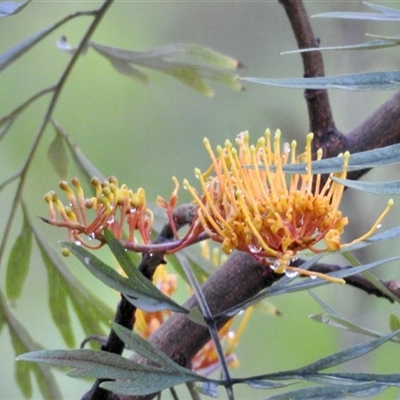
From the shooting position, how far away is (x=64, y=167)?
1.52 ft

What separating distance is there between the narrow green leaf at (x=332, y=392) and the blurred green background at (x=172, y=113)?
29.5 inches

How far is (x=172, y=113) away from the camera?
1.29 metres

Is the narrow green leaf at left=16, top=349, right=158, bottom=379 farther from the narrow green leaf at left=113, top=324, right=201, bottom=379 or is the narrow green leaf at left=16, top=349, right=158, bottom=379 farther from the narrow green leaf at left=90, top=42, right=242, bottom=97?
→ the narrow green leaf at left=90, top=42, right=242, bottom=97

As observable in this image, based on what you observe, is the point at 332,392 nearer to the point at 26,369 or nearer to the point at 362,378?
the point at 362,378

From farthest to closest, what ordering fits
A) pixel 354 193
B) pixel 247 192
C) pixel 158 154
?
1. pixel 158 154
2. pixel 354 193
3. pixel 247 192

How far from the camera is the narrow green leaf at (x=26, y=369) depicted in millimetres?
440

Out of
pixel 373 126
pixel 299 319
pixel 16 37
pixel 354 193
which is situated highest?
pixel 16 37

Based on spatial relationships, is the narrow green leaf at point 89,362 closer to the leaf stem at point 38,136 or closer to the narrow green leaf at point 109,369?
the narrow green leaf at point 109,369

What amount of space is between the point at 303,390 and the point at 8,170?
937 mm

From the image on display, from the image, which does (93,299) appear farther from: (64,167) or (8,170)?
(8,170)

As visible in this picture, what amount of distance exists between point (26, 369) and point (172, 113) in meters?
0.89

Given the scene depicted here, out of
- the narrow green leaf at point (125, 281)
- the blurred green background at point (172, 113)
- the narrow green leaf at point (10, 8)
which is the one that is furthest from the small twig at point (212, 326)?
the blurred green background at point (172, 113)

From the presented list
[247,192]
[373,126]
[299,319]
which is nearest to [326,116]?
[373,126]

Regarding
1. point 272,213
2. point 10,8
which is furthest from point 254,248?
point 10,8
